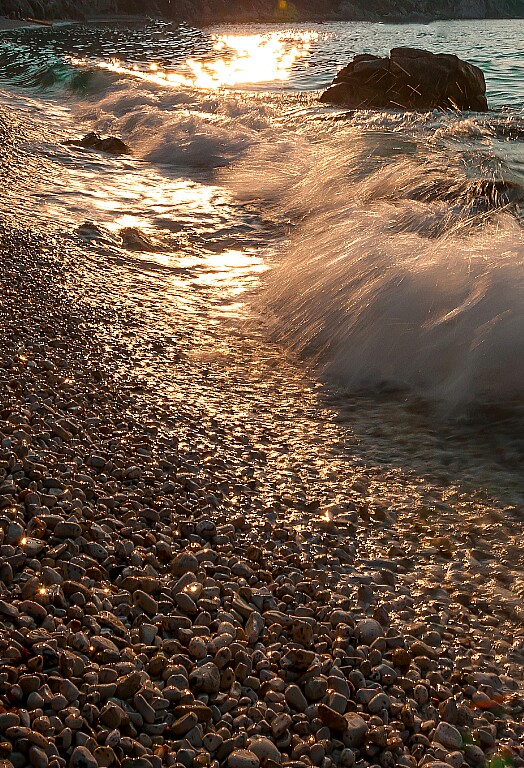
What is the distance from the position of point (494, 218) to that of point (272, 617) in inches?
282

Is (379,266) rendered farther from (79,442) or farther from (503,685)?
(503,685)

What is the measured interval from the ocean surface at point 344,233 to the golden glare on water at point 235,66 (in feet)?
25.0

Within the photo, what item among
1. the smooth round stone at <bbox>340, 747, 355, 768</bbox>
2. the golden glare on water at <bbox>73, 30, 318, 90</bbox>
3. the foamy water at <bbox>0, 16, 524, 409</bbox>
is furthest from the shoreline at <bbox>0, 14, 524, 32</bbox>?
the smooth round stone at <bbox>340, 747, 355, 768</bbox>

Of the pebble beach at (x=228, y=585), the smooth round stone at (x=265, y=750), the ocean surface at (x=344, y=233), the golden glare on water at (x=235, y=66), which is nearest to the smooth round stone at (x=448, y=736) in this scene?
the pebble beach at (x=228, y=585)

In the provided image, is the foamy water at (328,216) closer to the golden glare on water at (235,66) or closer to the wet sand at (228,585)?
the wet sand at (228,585)

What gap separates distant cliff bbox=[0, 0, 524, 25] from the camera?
178 ft

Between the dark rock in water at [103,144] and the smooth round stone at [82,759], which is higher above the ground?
the dark rock in water at [103,144]

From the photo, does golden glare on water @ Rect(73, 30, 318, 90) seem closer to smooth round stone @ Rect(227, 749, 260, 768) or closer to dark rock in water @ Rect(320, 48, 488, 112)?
dark rock in water @ Rect(320, 48, 488, 112)

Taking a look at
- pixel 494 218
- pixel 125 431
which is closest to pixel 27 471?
pixel 125 431

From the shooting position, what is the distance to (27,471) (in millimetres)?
3354

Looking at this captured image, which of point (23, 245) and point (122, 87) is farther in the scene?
point (122, 87)

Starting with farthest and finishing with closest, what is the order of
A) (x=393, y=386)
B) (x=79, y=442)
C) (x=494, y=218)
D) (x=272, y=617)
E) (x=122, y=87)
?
(x=122, y=87) → (x=494, y=218) → (x=393, y=386) → (x=79, y=442) → (x=272, y=617)

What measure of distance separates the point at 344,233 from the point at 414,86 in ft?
46.7

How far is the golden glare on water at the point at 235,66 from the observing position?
84.8 feet
